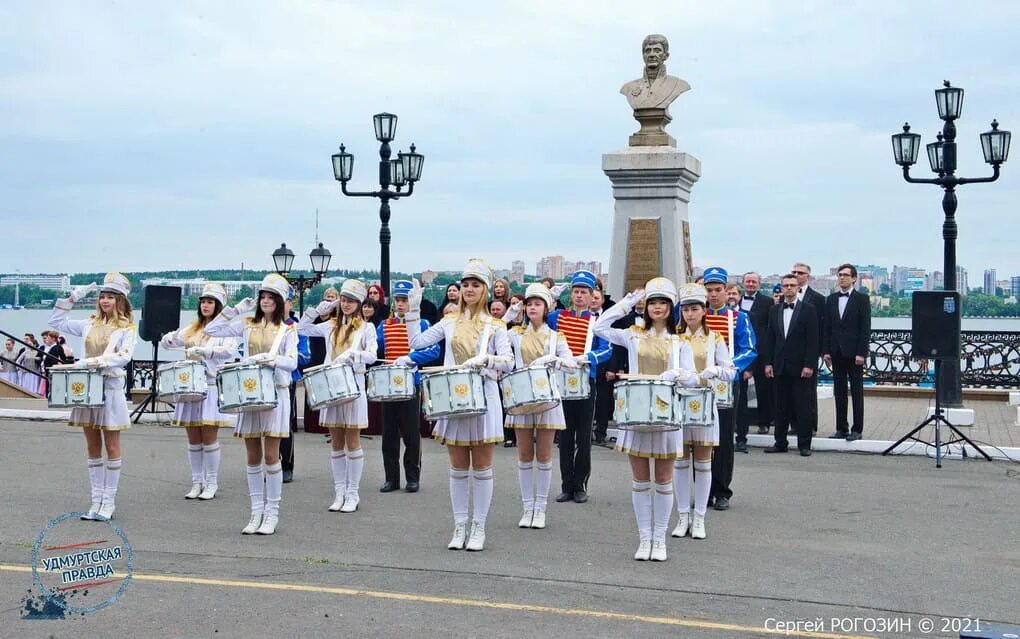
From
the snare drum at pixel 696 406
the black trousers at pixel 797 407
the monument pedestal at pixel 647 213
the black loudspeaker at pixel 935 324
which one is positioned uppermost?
the monument pedestal at pixel 647 213

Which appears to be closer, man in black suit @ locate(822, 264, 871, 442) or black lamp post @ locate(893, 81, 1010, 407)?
man in black suit @ locate(822, 264, 871, 442)

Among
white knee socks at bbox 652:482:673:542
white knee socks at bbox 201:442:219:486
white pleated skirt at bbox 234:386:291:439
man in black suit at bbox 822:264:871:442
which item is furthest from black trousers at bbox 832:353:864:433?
white pleated skirt at bbox 234:386:291:439

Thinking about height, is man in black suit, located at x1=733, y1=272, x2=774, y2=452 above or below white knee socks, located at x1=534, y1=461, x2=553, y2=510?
above

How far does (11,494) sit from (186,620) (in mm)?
5273

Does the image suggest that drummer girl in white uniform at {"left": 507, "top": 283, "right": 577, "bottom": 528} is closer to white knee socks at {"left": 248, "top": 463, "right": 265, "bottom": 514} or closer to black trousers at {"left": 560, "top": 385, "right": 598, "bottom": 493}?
black trousers at {"left": 560, "top": 385, "right": 598, "bottom": 493}

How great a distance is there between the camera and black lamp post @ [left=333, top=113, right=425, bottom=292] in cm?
2089

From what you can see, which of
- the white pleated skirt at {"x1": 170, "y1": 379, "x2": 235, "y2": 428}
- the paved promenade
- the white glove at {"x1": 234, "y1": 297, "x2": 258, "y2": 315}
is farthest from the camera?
the white pleated skirt at {"x1": 170, "y1": 379, "x2": 235, "y2": 428}

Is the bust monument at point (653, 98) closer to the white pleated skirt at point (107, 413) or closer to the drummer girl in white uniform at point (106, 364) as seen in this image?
the drummer girl in white uniform at point (106, 364)

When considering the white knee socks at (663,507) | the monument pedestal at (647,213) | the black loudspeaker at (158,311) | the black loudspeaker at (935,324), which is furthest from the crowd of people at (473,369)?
the black loudspeaker at (158,311)

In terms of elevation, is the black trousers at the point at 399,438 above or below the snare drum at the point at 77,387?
below

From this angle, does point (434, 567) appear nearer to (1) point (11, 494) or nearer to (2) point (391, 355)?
(2) point (391, 355)

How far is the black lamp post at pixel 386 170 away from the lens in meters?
20.9

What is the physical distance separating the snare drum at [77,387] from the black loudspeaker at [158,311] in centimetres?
801

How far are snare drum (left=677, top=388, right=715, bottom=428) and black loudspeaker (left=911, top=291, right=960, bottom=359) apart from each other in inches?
237
